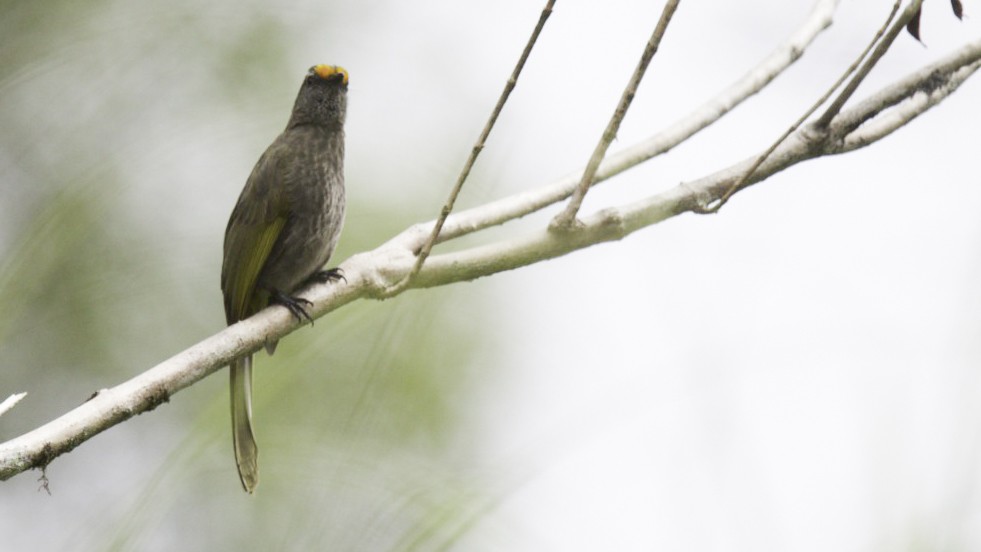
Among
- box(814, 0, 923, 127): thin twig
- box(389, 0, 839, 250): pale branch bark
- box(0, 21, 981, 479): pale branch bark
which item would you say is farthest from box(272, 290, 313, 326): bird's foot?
box(814, 0, 923, 127): thin twig

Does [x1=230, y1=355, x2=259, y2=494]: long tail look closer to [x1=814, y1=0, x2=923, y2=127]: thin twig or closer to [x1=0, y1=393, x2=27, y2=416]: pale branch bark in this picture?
[x1=0, y1=393, x2=27, y2=416]: pale branch bark

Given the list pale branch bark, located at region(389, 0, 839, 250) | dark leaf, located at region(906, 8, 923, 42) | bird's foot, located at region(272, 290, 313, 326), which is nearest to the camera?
dark leaf, located at region(906, 8, 923, 42)

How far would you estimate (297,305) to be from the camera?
2521 millimetres

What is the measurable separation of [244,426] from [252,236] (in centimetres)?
62

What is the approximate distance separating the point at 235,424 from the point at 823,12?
1.85 m

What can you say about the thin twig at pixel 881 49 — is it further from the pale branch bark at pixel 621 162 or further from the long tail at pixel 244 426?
the long tail at pixel 244 426

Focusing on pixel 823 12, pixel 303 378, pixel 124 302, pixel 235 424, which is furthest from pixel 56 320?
pixel 823 12

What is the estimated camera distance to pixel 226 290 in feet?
9.91

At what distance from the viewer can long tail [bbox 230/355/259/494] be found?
2.56 metres

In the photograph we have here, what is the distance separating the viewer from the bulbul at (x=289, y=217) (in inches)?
116

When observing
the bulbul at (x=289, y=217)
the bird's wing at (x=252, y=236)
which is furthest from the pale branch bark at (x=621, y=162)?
the bird's wing at (x=252, y=236)

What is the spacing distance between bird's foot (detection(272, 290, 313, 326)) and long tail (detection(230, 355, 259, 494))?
0.19m

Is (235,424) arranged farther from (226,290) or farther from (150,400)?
(150,400)

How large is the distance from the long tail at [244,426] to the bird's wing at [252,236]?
0.58 feet
